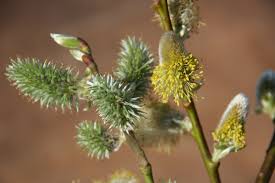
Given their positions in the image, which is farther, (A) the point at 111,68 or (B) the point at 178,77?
(A) the point at 111,68

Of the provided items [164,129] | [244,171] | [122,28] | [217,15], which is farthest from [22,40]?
[164,129]

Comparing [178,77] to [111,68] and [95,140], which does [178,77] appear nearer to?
[95,140]

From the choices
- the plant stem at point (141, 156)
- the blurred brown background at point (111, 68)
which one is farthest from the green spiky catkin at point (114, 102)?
the blurred brown background at point (111, 68)

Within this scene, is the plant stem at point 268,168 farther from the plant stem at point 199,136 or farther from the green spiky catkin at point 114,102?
the green spiky catkin at point 114,102

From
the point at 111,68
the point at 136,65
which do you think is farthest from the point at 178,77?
the point at 111,68

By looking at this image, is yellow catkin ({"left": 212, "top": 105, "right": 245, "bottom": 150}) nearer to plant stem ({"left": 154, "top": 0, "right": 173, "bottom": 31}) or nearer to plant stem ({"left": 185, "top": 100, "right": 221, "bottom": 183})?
plant stem ({"left": 185, "top": 100, "right": 221, "bottom": 183})

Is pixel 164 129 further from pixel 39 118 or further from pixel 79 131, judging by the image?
pixel 39 118
